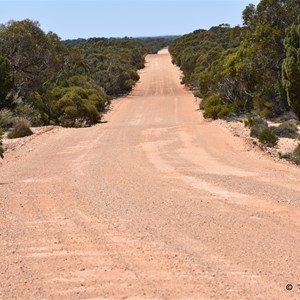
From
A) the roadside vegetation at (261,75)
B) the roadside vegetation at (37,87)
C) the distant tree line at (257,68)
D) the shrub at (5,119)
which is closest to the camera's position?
the roadside vegetation at (261,75)

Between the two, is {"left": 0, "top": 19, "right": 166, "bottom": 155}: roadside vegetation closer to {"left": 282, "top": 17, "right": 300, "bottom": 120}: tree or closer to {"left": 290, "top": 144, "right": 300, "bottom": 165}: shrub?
{"left": 282, "top": 17, "right": 300, "bottom": 120}: tree

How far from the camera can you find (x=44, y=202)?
400 inches

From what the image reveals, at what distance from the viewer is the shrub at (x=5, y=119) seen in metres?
26.0

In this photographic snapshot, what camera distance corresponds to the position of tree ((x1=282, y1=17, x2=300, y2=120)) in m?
17.8

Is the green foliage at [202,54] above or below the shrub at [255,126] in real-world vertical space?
above

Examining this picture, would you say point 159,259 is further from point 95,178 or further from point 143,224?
point 95,178

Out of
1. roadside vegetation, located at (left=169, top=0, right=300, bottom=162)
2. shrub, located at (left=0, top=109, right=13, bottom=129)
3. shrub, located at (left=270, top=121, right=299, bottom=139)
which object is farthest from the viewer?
shrub, located at (left=0, top=109, right=13, bottom=129)

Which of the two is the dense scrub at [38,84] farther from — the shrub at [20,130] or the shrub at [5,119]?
the shrub at [20,130]

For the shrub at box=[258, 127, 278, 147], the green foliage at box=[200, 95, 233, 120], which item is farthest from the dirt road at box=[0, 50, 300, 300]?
the green foliage at box=[200, 95, 233, 120]

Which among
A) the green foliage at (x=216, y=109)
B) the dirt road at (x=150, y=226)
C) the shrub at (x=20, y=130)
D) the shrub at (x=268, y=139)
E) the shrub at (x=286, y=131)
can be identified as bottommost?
the green foliage at (x=216, y=109)

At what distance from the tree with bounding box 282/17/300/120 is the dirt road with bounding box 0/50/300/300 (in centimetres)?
236

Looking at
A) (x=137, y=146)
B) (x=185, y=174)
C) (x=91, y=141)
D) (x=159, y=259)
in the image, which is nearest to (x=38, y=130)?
(x=91, y=141)

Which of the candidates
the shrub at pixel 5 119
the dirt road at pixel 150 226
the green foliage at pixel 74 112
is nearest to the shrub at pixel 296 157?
the dirt road at pixel 150 226

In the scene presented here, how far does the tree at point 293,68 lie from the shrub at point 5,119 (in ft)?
44.9
